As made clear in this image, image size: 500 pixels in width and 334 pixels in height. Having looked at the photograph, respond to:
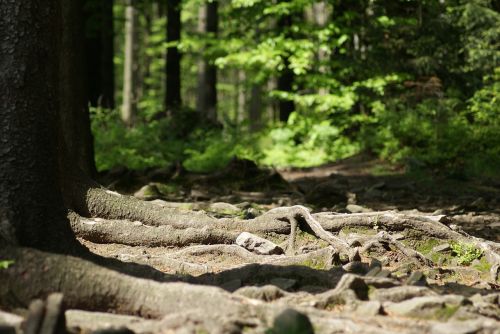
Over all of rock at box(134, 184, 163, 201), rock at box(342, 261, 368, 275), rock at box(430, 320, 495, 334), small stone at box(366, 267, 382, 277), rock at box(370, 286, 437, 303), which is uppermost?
rock at box(430, 320, 495, 334)

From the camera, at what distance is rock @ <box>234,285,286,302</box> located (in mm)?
4566

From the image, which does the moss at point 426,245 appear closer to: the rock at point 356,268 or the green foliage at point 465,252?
the green foliage at point 465,252

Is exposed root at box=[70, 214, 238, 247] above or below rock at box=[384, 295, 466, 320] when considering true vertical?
below

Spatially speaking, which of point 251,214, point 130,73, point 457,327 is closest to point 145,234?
point 251,214

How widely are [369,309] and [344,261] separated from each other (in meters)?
1.62

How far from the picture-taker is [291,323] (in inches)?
144

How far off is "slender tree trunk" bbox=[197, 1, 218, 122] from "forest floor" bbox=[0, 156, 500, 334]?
12.1 m

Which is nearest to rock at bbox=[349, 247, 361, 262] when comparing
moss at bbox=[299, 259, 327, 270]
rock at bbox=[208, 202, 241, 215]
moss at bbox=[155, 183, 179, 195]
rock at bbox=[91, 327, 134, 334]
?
moss at bbox=[299, 259, 327, 270]

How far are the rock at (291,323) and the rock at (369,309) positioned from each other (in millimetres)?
735

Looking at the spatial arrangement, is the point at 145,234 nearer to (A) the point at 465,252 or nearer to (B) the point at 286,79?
(A) the point at 465,252

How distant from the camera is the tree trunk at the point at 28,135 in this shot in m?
4.43

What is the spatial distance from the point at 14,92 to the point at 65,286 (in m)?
1.40

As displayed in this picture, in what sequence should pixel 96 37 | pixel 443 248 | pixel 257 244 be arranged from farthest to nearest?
pixel 96 37 → pixel 443 248 → pixel 257 244

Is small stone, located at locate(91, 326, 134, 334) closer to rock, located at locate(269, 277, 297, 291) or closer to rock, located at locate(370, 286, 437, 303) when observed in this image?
rock, located at locate(269, 277, 297, 291)
